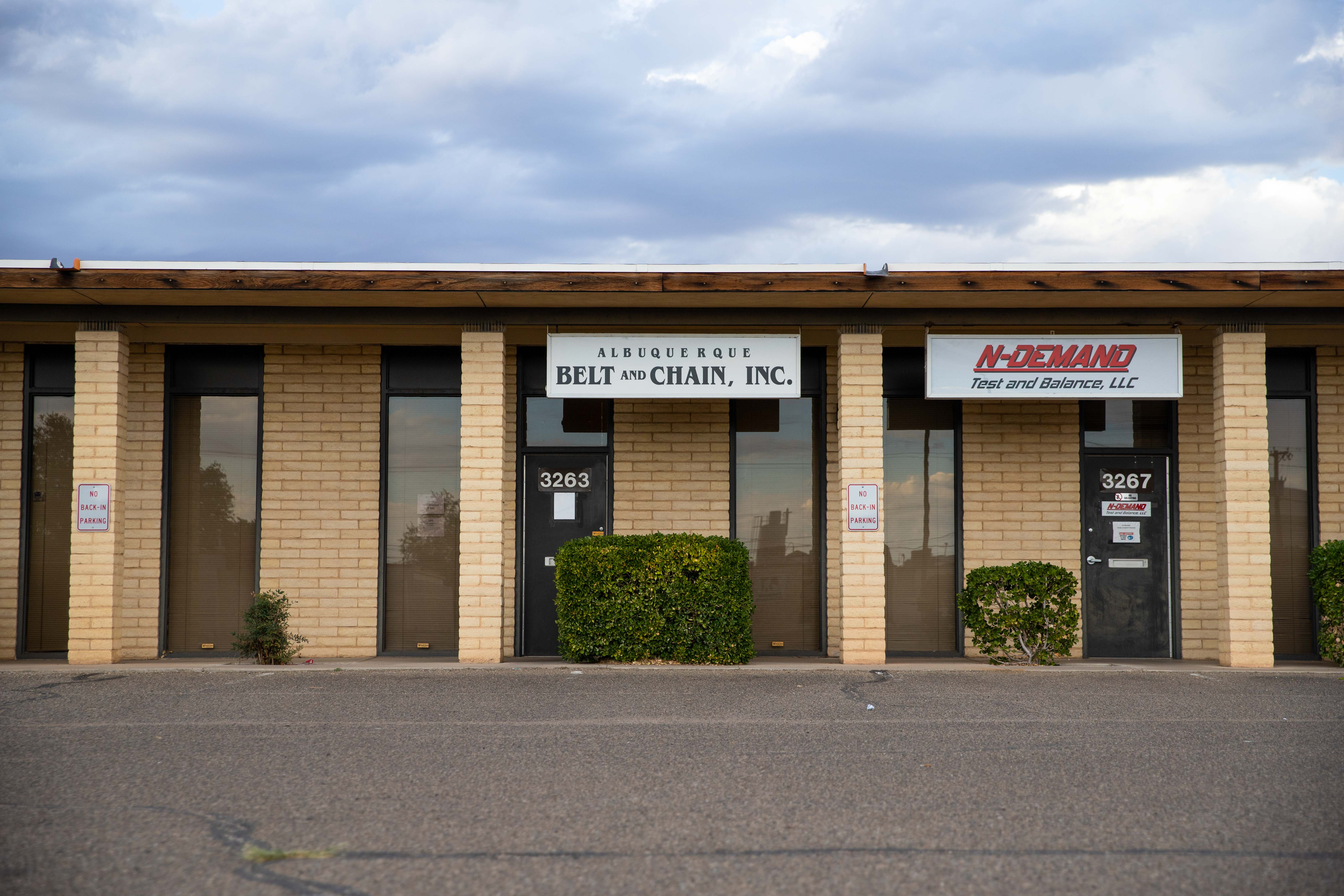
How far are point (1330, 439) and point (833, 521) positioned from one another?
5.23 meters

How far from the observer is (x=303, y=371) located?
11.2m

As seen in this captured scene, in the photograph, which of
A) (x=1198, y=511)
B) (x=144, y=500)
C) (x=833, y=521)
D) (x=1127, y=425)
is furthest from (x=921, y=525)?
(x=144, y=500)

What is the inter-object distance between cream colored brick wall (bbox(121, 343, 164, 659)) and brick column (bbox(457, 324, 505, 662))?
11.1 feet

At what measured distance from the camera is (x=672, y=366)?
10.1 metres

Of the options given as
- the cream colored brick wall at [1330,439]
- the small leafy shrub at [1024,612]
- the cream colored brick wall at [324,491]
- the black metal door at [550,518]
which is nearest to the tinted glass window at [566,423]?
the black metal door at [550,518]

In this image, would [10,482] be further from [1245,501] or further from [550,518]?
Result: [1245,501]

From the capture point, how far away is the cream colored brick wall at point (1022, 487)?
11203 millimetres

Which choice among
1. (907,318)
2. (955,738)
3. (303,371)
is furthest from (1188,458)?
(303,371)

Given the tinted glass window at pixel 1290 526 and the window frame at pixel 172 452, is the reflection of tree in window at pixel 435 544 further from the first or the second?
the tinted glass window at pixel 1290 526

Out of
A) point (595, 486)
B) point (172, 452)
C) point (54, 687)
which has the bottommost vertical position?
point (54, 687)

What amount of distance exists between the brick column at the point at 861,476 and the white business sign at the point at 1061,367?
0.54 metres

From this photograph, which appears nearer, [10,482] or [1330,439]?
[10,482]

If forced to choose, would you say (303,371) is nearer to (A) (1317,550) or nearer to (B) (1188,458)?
(B) (1188,458)

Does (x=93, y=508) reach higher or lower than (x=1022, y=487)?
lower
